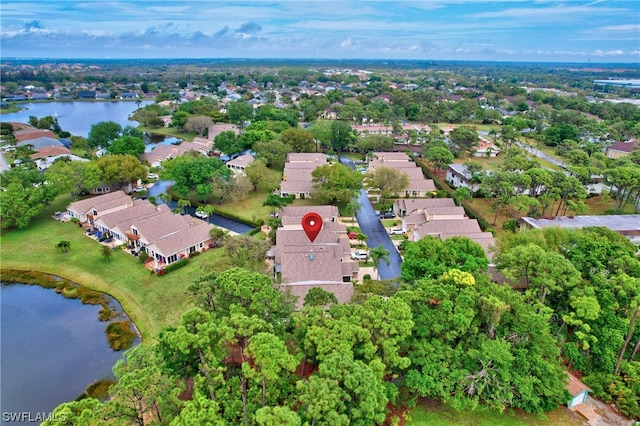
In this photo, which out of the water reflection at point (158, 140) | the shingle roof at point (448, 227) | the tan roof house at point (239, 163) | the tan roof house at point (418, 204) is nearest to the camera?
the shingle roof at point (448, 227)

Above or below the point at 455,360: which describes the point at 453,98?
above

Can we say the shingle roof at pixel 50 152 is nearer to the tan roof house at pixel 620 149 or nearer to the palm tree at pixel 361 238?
the palm tree at pixel 361 238

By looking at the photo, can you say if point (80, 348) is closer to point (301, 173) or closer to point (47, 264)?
point (47, 264)

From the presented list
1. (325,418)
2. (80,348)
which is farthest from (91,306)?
(325,418)

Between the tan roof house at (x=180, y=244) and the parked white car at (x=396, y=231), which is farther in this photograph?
the parked white car at (x=396, y=231)

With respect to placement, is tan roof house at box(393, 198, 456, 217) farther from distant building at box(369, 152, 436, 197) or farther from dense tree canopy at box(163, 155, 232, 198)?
dense tree canopy at box(163, 155, 232, 198)

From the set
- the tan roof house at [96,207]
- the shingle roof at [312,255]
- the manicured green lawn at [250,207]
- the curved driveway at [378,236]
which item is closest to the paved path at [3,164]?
the tan roof house at [96,207]

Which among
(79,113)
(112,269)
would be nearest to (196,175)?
(112,269)
